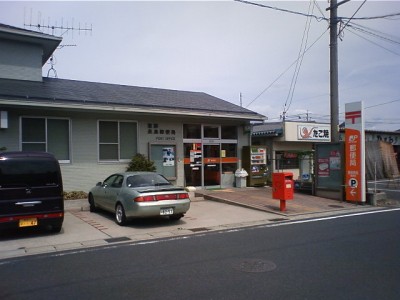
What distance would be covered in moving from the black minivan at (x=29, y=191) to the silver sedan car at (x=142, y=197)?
1732 millimetres

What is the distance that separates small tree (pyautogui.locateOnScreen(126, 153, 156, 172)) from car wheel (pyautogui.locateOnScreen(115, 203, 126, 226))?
190 inches

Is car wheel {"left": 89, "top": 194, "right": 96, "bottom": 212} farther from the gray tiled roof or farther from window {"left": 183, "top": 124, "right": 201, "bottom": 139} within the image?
window {"left": 183, "top": 124, "right": 201, "bottom": 139}

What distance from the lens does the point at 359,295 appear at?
Result: 5.11 m

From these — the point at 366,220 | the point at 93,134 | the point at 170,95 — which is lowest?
the point at 366,220

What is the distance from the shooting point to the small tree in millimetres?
15828

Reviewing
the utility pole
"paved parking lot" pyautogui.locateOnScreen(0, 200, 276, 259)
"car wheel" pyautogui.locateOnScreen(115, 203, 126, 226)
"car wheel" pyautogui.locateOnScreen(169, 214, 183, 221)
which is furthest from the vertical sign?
→ "car wheel" pyautogui.locateOnScreen(115, 203, 126, 226)

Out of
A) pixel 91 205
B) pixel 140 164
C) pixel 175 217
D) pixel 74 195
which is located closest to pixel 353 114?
pixel 175 217

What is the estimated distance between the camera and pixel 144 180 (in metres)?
11.3

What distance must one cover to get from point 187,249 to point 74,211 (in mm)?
6687

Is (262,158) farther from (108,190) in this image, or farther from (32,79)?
(32,79)

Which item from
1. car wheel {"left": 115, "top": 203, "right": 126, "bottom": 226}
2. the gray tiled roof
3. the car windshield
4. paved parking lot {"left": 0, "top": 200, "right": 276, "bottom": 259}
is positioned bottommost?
paved parking lot {"left": 0, "top": 200, "right": 276, "bottom": 259}

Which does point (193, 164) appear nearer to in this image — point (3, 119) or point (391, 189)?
point (3, 119)

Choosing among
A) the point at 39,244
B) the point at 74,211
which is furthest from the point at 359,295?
the point at 74,211

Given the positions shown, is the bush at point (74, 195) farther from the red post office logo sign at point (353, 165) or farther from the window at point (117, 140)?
the red post office logo sign at point (353, 165)
